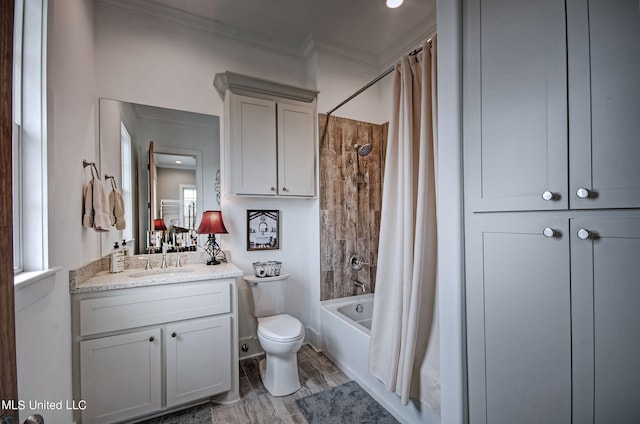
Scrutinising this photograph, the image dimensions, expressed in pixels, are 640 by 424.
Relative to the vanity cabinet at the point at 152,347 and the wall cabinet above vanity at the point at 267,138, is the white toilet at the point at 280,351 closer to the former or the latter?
the vanity cabinet at the point at 152,347

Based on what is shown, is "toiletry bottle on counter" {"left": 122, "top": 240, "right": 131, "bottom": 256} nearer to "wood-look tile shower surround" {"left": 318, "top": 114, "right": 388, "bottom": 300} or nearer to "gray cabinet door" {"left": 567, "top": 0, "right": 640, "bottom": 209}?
"wood-look tile shower surround" {"left": 318, "top": 114, "right": 388, "bottom": 300}

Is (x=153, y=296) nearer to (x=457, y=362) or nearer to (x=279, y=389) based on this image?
(x=279, y=389)

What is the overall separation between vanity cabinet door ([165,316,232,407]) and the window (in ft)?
2.85

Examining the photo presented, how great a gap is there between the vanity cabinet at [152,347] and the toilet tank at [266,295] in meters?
0.43

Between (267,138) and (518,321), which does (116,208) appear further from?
(518,321)

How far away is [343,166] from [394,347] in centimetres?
173

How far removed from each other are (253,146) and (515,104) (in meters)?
1.91

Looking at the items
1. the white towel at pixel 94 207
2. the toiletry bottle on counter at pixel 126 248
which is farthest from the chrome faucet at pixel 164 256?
the white towel at pixel 94 207

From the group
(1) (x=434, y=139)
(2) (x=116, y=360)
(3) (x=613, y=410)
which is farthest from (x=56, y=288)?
(3) (x=613, y=410)

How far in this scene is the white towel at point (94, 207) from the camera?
1.72 m

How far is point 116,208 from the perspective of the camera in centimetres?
201

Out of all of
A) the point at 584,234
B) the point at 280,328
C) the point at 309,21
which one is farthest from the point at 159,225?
the point at 584,234

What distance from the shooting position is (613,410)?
800mm

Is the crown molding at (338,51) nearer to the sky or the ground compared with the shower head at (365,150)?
nearer to the sky
